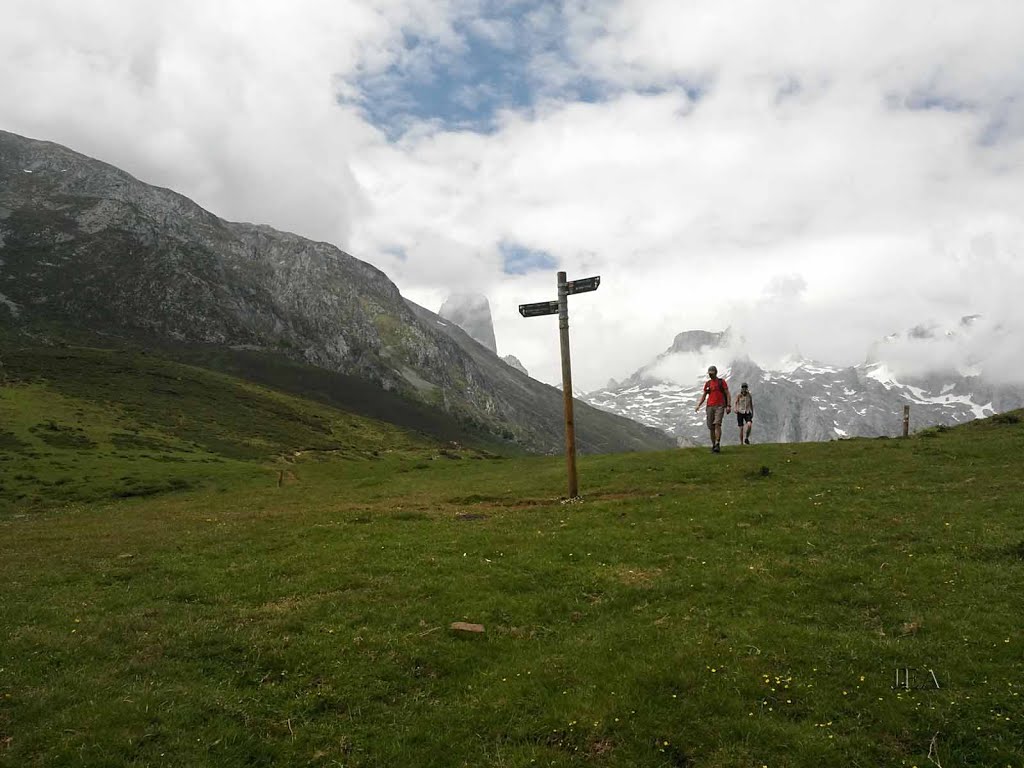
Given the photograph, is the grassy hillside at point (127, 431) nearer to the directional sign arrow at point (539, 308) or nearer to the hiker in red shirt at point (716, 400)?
the directional sign arrow at point (539, 308)

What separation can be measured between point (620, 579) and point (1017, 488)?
18.5m

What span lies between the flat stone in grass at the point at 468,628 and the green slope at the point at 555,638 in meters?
0.28

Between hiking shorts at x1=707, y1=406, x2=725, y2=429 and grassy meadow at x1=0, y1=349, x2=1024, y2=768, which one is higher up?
hiking shorts at x1=707, y1=406, x2=725, y2=429

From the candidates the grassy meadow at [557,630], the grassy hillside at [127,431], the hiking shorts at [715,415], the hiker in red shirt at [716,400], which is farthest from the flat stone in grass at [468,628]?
the grassy hillside at [127,431]

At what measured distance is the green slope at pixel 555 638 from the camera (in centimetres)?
1088

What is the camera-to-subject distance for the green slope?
1088 cm

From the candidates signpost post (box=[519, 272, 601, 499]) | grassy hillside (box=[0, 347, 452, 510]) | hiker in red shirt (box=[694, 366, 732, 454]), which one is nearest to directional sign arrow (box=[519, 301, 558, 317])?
signpost post (box=[519, 272, 601, 499])

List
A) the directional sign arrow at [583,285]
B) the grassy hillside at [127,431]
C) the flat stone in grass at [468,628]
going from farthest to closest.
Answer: the grassy hillside at [127,431] < the directional sign arrow at [583,285] < the flat stone in grass at [468,628]

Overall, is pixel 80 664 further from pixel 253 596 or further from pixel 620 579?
pixel 620 579

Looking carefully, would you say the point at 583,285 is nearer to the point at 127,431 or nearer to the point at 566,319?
the point at 566,319

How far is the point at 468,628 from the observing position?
51.6 feet

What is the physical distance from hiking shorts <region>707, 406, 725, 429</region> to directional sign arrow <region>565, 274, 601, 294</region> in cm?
1320

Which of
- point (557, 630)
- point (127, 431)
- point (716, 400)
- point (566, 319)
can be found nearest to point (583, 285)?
point (566, 319)

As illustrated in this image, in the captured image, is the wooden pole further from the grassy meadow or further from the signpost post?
the grassy meadow
